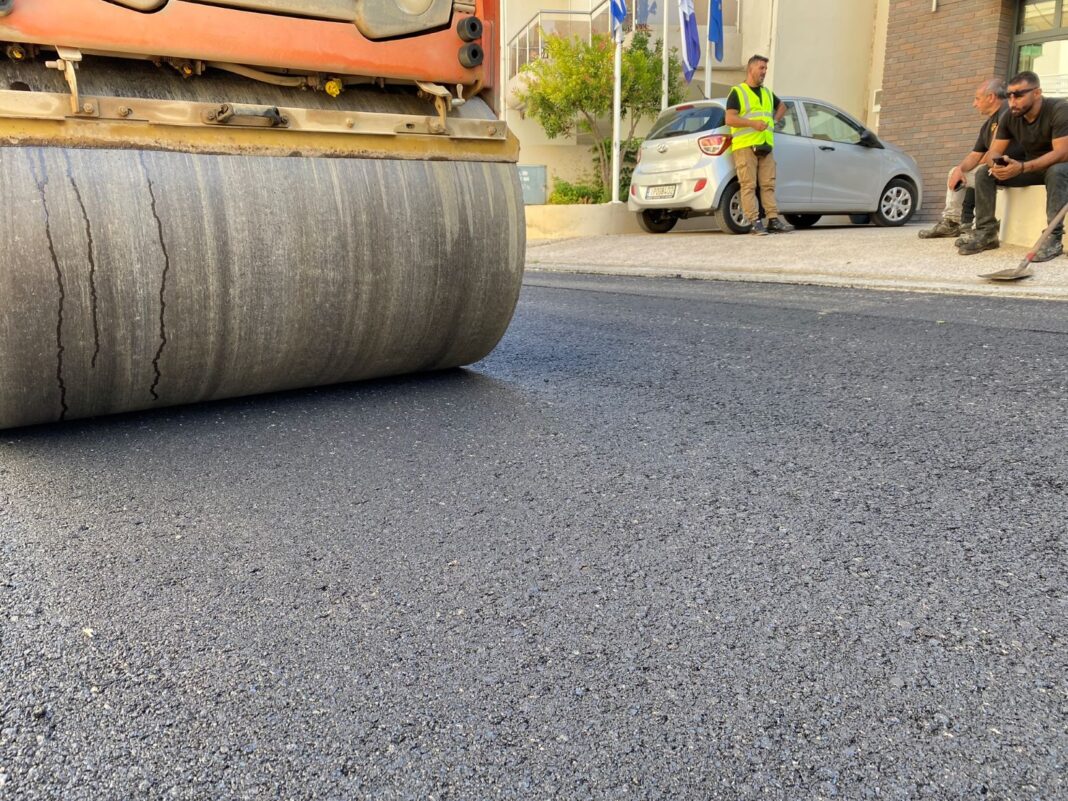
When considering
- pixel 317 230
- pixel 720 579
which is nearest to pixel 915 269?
pixel 317 230

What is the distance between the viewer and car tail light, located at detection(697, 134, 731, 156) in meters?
10.6

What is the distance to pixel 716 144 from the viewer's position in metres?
10.6

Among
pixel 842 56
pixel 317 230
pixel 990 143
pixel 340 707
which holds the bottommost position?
pixel 340 707

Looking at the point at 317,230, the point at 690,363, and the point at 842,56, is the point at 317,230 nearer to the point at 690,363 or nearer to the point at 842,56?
the point at 690,363

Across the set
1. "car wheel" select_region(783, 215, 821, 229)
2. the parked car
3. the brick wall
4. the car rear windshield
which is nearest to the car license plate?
the parked car

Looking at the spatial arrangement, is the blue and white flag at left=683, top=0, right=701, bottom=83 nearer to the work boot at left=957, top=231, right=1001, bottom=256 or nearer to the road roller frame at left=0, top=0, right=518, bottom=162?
the work boot at left=957, top=231, right=1001, bottom=256

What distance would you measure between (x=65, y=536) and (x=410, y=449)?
999 millimetres

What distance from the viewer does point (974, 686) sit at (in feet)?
5.03

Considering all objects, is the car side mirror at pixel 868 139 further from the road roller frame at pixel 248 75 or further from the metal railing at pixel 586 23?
the road roller frame at pixel 248 75

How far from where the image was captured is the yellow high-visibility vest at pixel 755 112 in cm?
1001

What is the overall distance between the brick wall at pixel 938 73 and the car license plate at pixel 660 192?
4.20 m

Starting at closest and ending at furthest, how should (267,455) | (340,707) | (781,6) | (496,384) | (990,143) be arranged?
1. (340,707)
2. (267,455)
3. (496,384)
4. (990,143)
5. (781,6)

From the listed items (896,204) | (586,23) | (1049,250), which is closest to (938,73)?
(896,204)

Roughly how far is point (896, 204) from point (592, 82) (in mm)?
6062
